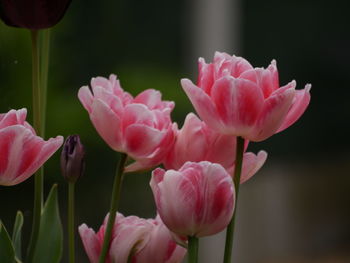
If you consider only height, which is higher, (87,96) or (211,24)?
(87,96)

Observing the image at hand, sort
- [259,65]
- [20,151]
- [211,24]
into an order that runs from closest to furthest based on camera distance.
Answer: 1. [20,151]
2. [259,65]
3. [211,24]

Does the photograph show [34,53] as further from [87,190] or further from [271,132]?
[87,190]

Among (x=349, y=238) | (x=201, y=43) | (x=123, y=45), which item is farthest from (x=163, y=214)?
(x=349, y=238)

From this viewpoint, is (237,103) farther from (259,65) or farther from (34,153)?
(259,65)

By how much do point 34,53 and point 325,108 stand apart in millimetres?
2439

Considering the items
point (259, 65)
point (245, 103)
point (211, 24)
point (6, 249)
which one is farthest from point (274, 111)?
point (211, 24)

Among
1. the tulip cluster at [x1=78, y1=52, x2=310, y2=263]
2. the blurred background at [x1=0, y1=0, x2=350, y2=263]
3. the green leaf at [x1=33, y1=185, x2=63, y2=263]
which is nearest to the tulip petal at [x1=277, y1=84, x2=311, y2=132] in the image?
the tulip cluster at [x1=78, y1=52, x2=310, y2=263]

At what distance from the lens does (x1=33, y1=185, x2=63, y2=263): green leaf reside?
0.38 m

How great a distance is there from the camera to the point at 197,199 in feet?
1.11

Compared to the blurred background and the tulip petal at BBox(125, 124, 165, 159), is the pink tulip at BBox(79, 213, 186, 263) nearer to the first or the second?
the tulip petal at BBox(125, 124, 165, 159)

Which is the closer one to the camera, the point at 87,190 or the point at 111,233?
the point at 111,233

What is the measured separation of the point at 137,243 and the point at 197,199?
46 mm

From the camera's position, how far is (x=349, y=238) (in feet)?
9.54

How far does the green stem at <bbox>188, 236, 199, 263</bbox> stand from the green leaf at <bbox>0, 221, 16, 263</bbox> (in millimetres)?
68
